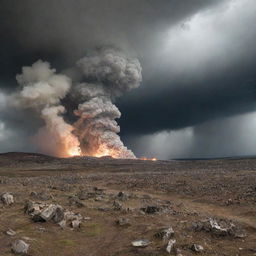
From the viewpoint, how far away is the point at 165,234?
19.4 m

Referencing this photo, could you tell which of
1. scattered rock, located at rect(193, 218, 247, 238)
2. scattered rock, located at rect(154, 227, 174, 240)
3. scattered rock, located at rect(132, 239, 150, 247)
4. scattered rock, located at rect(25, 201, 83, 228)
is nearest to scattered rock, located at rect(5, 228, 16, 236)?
scattered rock, located at rect(25, 201, 83, 228)

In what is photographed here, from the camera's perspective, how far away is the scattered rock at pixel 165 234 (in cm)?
1916

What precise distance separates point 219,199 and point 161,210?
12.4 meters

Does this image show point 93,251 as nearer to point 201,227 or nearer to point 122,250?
point 122,250

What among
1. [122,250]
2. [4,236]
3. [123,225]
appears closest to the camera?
[122,250]

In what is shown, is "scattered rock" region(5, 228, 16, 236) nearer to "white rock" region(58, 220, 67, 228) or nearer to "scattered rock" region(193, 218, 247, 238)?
"white rock" region(58, 220, 67, 228)

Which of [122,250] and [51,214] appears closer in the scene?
[122,250]

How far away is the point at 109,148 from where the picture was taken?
192500 mm

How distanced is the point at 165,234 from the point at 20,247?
8.41 meters

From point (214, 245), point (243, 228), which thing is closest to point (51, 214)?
point (214, 245)

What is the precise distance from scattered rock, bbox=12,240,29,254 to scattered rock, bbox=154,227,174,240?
775 cm

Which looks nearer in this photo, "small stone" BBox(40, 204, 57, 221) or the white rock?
the white rock

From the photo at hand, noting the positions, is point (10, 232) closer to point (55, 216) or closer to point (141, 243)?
point (55, 216)

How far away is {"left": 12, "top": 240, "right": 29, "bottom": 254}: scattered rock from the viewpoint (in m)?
Result: 16.9
